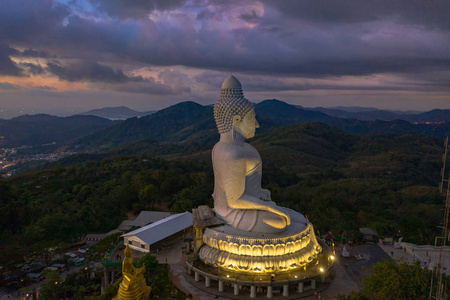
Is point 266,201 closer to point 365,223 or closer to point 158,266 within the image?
point 158,266

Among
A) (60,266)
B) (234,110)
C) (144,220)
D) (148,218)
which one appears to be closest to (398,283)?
(234,110)

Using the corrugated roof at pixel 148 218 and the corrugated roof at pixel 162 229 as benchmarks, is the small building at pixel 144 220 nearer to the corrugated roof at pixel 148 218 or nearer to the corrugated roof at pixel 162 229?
the corrugated roof at pixel 148 218

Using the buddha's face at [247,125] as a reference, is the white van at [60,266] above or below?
below

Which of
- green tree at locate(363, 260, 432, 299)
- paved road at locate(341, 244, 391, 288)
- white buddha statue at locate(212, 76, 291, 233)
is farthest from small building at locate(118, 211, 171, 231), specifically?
green tree at locate(363, 260, 432, 299)

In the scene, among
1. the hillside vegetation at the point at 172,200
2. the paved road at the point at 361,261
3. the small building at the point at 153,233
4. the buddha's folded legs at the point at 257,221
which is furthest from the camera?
the hillside vegetation at the point at 172,200

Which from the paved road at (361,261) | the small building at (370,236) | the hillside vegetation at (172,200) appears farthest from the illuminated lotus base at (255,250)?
the hillside vegetation at (172,200)

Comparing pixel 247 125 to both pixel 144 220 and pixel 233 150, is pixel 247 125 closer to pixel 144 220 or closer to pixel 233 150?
pixel 233 150
